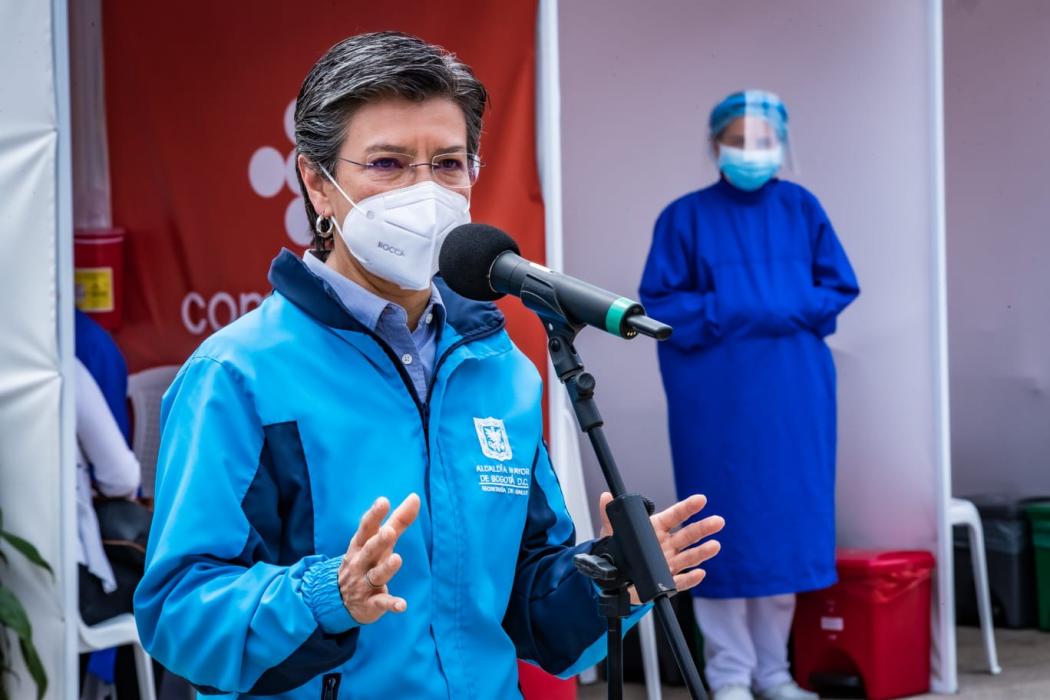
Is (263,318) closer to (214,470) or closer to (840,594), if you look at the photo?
(214,470)

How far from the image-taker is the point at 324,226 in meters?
1.89

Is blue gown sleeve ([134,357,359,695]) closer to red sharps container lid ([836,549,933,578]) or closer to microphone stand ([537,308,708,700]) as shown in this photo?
microphone stand ([537,308,708,700])

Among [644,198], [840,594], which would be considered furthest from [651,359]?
[840,594]

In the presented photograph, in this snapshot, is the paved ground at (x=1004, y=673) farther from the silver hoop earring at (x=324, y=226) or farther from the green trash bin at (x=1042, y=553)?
the silver hoop earring at (x=324, y=226)

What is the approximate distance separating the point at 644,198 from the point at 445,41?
6.10ft

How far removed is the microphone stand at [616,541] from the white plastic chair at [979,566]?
4.09 meters

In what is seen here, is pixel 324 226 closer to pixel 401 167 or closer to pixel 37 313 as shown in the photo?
pixel 401 167

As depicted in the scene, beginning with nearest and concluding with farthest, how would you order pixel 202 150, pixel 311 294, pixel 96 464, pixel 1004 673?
pixel 311 294 < pixel 96 464 < pixel 202 150 < pixel 1004 673

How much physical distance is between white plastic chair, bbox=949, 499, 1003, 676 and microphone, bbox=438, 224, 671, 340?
4068mm

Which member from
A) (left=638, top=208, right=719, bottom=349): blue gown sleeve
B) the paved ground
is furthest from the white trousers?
(left=638, top=208, right=719, bottom=349): blue gown sleeve

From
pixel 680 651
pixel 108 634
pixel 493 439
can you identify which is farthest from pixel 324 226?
pixel 108 634

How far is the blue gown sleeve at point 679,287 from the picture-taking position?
15.8ft

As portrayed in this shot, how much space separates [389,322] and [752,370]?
316cm

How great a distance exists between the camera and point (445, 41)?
13.7ft
